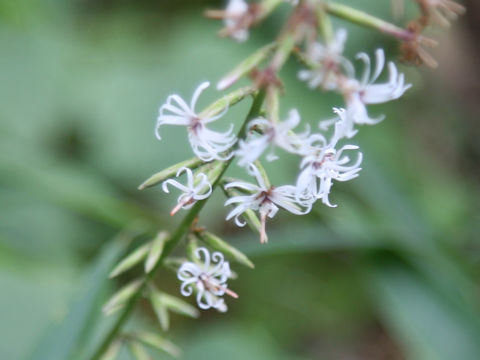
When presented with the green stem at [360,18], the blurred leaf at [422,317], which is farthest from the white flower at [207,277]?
the blurred leaf at [422,317]

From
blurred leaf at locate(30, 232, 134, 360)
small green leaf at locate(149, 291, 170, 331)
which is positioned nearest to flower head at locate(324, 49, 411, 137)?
small green leaf at locate(149, 291, 170, 331)

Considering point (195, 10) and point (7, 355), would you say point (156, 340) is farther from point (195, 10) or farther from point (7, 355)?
point (195, 10)

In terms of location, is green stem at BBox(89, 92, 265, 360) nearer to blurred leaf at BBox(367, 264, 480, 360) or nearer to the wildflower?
the wildflower

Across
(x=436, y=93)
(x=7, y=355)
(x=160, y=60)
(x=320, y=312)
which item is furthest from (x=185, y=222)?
(x=436, y=93)

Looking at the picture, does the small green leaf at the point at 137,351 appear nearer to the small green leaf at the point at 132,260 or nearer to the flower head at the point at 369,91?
the small green leaf at the point at 132,260

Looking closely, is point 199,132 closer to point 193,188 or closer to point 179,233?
point 193,188

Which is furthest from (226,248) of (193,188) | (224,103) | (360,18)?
(360,18)
